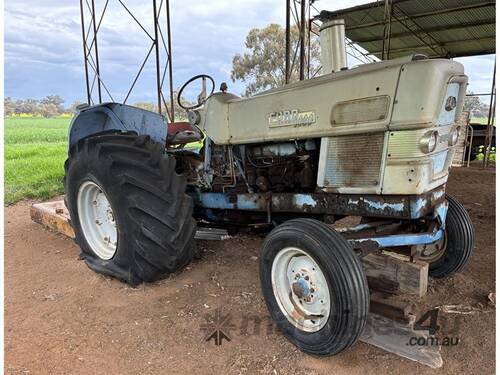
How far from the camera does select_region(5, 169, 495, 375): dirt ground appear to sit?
2.29 meters

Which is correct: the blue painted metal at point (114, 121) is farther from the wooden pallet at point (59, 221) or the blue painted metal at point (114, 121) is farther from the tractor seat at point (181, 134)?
the wooden pallet at point (59, 221)

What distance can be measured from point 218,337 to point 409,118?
1.68 metres

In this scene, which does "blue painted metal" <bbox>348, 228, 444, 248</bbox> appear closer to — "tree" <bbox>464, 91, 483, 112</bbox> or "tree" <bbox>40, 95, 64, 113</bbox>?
"tree" <bbox>464, 91, 483, 112</bbox>

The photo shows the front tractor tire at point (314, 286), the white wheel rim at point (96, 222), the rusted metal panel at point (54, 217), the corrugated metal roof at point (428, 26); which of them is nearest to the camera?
the front tractor tire at point (314, 286)

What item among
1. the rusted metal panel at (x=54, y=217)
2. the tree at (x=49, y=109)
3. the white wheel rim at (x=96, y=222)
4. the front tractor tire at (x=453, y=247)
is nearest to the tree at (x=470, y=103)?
the front tractor tire at (x=453, y=247)

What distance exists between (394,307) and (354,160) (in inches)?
35.6

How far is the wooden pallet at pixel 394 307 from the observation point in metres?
2.33

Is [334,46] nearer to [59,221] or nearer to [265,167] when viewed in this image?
[265,167]

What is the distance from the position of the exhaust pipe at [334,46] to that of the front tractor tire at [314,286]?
120 cm

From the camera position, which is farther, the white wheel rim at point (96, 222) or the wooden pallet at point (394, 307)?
the white wheel rim at point (96, 222)

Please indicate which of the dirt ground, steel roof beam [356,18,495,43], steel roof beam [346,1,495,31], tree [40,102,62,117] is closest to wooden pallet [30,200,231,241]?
the dirt ground

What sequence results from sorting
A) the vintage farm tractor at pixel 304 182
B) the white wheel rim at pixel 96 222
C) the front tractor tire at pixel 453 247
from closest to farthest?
the vintage farm tractor at pixel 304 182 < the front tractor tire at pixel 453 247 < the white wheel rim at pixel 96 222

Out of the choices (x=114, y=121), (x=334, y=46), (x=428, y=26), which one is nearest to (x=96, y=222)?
(x=114, y=121)

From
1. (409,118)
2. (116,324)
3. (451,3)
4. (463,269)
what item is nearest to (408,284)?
(463,269)
